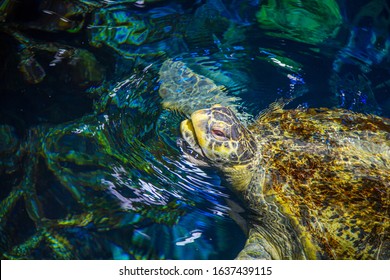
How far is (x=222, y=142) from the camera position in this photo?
265cm

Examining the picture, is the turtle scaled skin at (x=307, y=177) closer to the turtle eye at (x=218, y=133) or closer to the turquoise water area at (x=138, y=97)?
the turtle eye at (x=218, y=133)

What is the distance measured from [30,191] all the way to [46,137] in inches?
19.4

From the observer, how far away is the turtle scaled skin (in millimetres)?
2328

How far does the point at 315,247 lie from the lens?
242 cm

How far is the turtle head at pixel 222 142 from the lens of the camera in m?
2.64

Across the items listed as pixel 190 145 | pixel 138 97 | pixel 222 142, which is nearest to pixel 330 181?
pixel 222 142

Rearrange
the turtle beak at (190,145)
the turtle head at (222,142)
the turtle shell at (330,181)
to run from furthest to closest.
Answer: the turtle beak at (190,145), the turtle head at (222,142), the turtle shell at (330,181)

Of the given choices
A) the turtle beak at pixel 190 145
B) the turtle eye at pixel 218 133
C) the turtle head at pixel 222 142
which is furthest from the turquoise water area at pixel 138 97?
the turtle eye at pixel 218 133

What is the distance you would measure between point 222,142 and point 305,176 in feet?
2.28

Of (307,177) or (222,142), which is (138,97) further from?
(307,177)

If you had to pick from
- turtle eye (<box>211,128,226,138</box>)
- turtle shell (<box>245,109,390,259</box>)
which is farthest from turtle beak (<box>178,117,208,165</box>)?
turtle shell (<box>245,109,390,259</box>)

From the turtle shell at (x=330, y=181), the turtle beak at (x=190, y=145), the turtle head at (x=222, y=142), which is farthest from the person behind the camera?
the turtle beak at (x=190, y=145)
